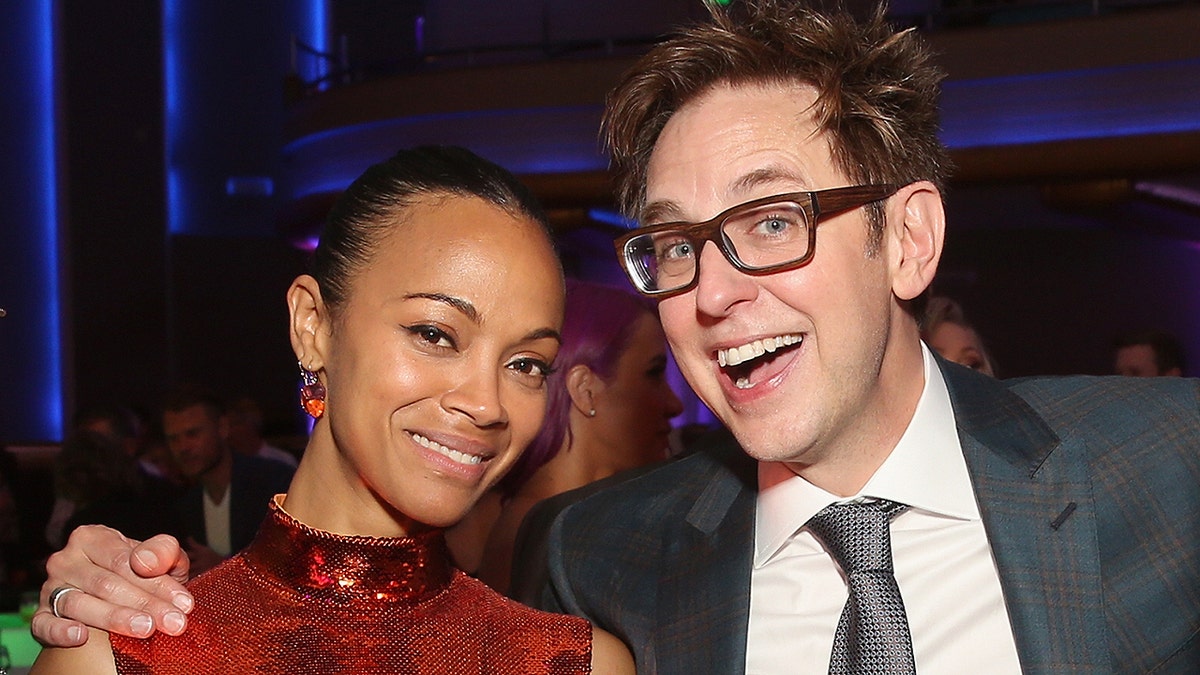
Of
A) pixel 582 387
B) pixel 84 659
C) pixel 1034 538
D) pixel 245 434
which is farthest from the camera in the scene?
pixel 245 434

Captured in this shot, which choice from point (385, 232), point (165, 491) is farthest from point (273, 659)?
point (165, 491)

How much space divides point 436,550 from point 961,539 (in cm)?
71

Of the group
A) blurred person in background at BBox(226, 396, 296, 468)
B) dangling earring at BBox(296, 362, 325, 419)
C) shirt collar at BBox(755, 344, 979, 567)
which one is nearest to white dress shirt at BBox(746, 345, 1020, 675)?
shirt collar at BBox(755, 344, 979, 567)

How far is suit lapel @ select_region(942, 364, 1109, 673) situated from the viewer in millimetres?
1549

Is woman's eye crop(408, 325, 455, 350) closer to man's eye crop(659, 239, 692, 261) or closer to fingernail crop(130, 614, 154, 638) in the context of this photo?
man's eye crop(659, 239, 692, 261)

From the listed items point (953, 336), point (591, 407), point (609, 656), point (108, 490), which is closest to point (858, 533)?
point (609, 656)

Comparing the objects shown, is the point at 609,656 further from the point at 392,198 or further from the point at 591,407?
the point at 591,407

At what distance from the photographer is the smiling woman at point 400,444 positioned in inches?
61.0

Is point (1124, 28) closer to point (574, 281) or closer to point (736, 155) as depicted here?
point (574, 281)

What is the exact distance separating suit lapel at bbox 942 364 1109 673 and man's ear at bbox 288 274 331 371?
0.89 m

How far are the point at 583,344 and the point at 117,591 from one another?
4.83 feet

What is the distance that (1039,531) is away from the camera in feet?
5.30

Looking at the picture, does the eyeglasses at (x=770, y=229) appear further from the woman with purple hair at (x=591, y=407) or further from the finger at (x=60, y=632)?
the woman with purple hair at (x=591, y=407)

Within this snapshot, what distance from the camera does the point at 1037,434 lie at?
5.63 feet
